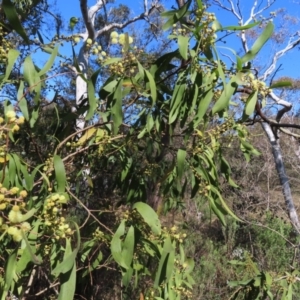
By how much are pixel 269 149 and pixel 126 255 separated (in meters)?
5.92

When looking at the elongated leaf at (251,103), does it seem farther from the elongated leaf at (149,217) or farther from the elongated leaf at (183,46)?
the elongated leaf at (149,217)

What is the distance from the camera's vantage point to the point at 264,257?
4.02m

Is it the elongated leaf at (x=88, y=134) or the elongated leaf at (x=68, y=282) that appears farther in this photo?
the elongated leaf at (x=88, y=134)

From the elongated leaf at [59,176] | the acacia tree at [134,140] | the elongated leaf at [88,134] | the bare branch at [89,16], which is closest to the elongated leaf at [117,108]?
the acacia tree at [134,140]

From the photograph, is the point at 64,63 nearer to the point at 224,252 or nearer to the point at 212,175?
the point at 212,175

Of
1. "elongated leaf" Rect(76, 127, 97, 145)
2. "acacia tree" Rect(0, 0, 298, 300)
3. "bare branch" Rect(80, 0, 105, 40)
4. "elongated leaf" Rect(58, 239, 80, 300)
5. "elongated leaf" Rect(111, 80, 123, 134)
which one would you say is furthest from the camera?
"bare branch" Rect(80, 0, 105, 40)

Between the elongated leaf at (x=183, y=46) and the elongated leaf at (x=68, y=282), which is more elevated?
the elongated leaf at (x=183, y=46)

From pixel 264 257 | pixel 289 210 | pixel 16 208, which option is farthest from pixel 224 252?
pixel 16 208

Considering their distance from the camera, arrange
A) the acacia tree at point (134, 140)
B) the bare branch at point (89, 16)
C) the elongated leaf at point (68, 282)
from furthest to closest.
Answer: the bare branch at point (89, 16) → the acacia tree at point (134, 140) → the elongated leaf at point (68, 282)

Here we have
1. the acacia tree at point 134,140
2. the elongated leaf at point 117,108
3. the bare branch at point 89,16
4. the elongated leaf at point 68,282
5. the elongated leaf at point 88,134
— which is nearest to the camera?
the elongated leaf at point 68,282

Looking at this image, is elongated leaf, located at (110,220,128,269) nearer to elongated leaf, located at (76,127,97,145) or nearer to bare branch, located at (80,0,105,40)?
elongated leaf, located at (76,127,97,145)

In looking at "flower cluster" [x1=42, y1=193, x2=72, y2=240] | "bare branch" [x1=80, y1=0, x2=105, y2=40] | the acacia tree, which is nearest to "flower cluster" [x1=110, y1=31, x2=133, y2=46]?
the acacia tree

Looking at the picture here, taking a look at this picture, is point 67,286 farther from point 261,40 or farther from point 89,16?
point 89,16

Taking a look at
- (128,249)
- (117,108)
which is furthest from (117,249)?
(117,108)
